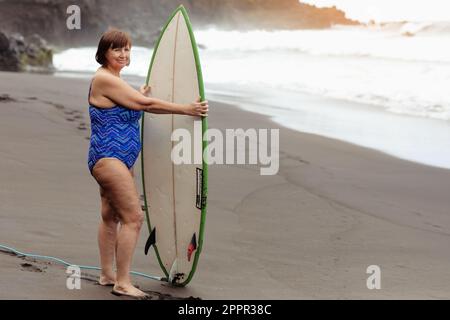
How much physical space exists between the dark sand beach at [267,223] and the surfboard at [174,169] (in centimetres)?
22

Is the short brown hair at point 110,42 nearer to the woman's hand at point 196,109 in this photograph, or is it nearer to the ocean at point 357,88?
the woman's hand at point 196,109

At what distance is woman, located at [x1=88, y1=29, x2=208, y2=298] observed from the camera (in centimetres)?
326

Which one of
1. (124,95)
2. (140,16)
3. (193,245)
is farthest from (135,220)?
(140,16)

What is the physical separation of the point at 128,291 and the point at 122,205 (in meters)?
0.42

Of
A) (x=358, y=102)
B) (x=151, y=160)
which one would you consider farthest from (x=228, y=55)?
(x=151, y=160)

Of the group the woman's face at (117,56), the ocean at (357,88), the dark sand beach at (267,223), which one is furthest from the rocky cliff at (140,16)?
the woman's face at (117,56)

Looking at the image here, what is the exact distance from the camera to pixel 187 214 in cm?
367

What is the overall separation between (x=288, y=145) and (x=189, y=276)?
5386mm

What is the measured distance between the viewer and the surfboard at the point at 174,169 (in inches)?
140

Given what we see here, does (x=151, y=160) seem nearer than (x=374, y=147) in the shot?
Yes

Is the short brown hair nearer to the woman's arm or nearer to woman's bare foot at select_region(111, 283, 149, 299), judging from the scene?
the woman's arm

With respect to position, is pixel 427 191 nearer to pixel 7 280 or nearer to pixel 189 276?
pixel 189 276

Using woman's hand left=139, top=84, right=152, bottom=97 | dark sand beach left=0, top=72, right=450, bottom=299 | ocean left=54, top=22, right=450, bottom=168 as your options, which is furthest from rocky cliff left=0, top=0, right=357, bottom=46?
woman's hand left=139, top=84, right=152, bottom=97

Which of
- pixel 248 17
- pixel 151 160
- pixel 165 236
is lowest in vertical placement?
pixel 165 236
